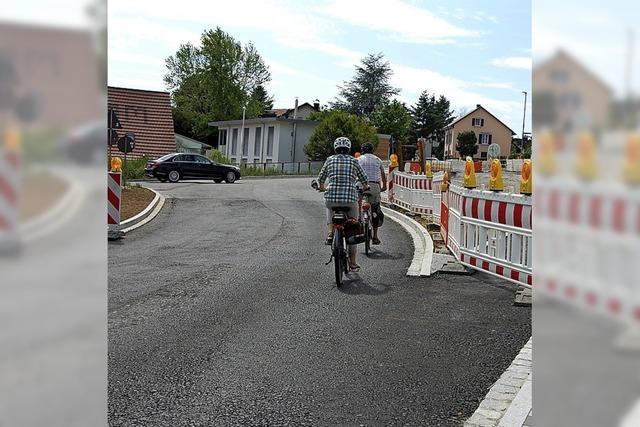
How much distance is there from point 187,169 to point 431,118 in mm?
64645

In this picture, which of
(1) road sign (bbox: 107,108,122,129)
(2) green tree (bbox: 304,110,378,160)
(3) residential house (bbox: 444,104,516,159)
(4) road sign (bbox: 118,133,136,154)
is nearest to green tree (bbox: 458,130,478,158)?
(3) residential house (bbox: 444,104,516,159)

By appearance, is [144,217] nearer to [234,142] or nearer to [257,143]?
[257,143]

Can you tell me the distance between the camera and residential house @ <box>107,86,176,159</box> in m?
51.1

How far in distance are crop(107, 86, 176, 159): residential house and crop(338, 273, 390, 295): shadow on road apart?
41.9 m

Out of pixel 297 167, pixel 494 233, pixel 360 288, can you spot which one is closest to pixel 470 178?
pixel 494 233

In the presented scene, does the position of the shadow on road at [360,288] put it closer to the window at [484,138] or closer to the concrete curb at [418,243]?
the concrete curb at [418,243]

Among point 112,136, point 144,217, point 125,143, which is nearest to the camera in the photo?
point 112,136

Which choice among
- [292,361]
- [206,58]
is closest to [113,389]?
[292,361]
